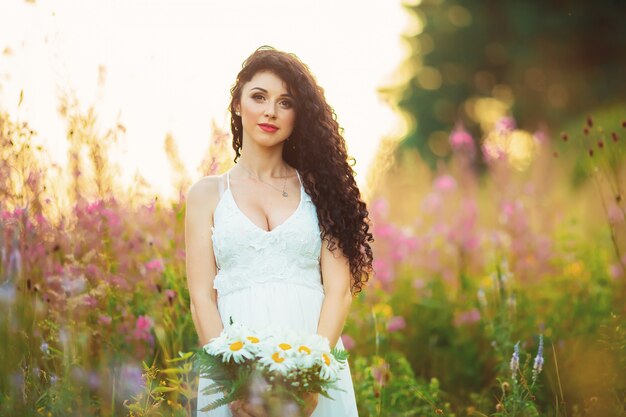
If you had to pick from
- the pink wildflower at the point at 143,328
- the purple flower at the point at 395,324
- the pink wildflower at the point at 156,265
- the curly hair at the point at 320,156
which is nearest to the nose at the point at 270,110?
the curly hair at the point at 320,156

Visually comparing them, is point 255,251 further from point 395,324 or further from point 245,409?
point 395,324

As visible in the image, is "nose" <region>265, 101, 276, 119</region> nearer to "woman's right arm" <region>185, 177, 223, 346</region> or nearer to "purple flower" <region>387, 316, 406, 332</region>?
"woman's right arm" <region>185, 177, 223, 346</region>

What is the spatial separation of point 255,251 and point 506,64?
1977cm

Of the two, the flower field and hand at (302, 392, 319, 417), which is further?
the flower field

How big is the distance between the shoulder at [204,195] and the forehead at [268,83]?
395 millimetres

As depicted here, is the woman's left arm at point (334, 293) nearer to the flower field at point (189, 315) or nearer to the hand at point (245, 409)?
the hand at point (245, 409)

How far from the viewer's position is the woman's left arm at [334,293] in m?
2.95

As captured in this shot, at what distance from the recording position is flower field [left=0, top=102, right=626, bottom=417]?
3.23m

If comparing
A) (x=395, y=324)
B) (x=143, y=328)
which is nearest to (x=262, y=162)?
(x=143, y=328)

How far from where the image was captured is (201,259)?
9.86ft

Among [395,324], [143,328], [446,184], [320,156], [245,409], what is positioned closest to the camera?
[245,409]

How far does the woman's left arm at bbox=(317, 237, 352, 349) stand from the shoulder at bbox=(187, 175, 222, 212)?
17.7 inches

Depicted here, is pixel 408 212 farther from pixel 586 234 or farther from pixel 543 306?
pixel 543 306

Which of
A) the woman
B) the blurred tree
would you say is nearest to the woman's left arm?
the woman
